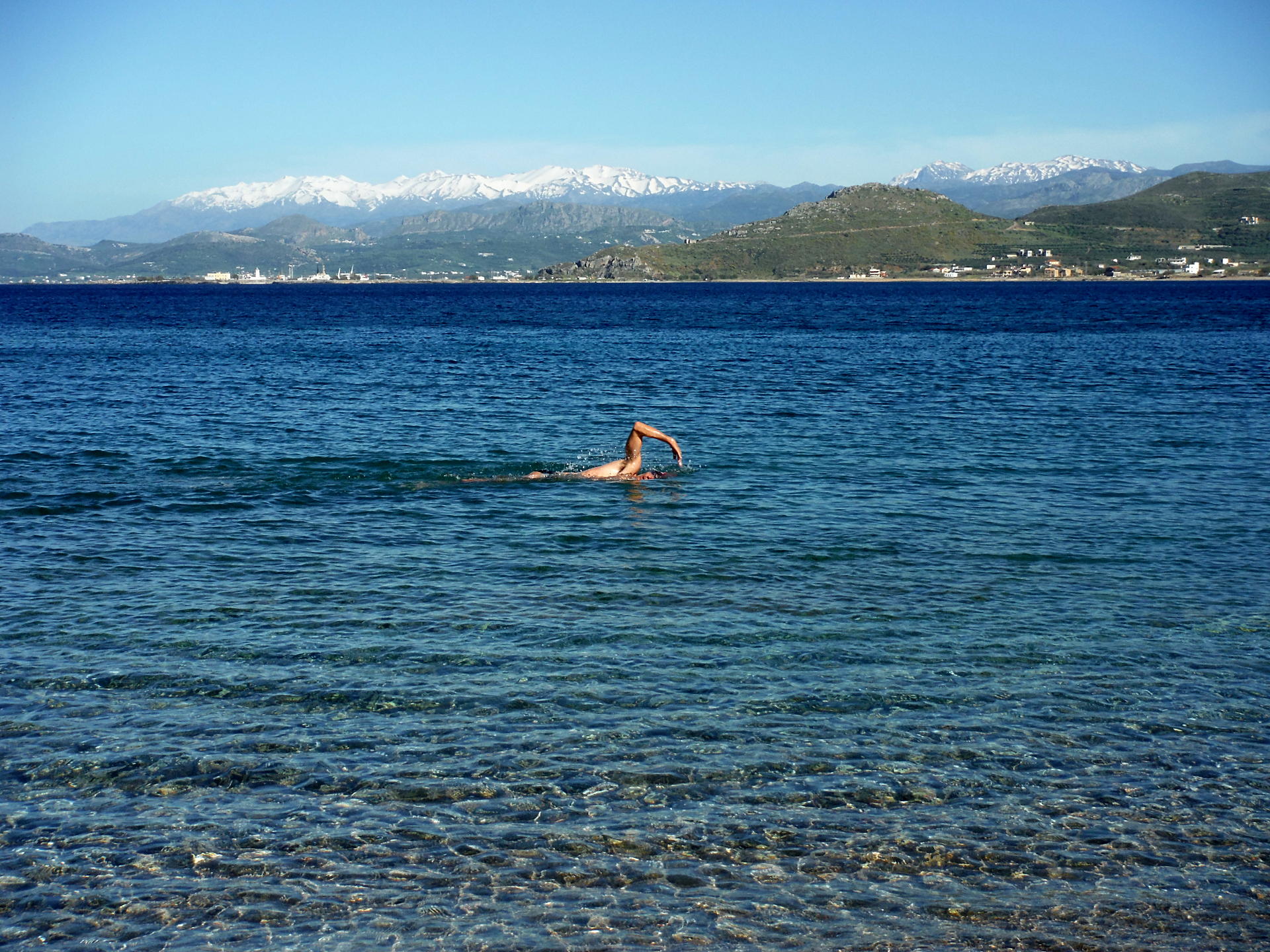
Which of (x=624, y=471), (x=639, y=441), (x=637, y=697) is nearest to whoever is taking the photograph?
(x=637, y=697)

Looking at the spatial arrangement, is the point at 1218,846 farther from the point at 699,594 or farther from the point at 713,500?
the point at 713,500

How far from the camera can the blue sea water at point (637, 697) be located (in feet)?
29.2

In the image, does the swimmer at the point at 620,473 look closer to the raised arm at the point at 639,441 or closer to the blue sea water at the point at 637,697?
the raised arm at the point at 639,441

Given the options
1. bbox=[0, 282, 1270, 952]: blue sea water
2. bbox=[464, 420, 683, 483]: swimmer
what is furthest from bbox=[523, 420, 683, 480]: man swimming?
bbox=[0, 282, 1270, 952]: blue sea water

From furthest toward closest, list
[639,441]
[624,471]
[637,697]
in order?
1. [624,471]
2. [639,441]
3. [637,697]

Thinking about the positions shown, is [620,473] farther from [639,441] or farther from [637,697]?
[637,697]

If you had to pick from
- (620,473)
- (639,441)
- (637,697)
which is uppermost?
(639,441)

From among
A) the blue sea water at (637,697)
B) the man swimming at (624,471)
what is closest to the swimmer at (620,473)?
the man swimming at (624,471)

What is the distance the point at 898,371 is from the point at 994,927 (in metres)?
56.4

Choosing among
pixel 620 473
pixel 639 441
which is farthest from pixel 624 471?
pixel 639 441

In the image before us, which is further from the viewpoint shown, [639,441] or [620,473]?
[620,473]

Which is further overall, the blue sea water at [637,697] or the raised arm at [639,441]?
the raised arm at [639,441]

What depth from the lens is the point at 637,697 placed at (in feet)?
42.5

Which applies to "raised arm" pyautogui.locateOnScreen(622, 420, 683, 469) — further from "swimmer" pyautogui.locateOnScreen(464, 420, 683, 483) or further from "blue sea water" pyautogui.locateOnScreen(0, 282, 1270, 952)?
"blue sea water" pyautogui.locateOnScreen(0, 282, 1270, 952)
